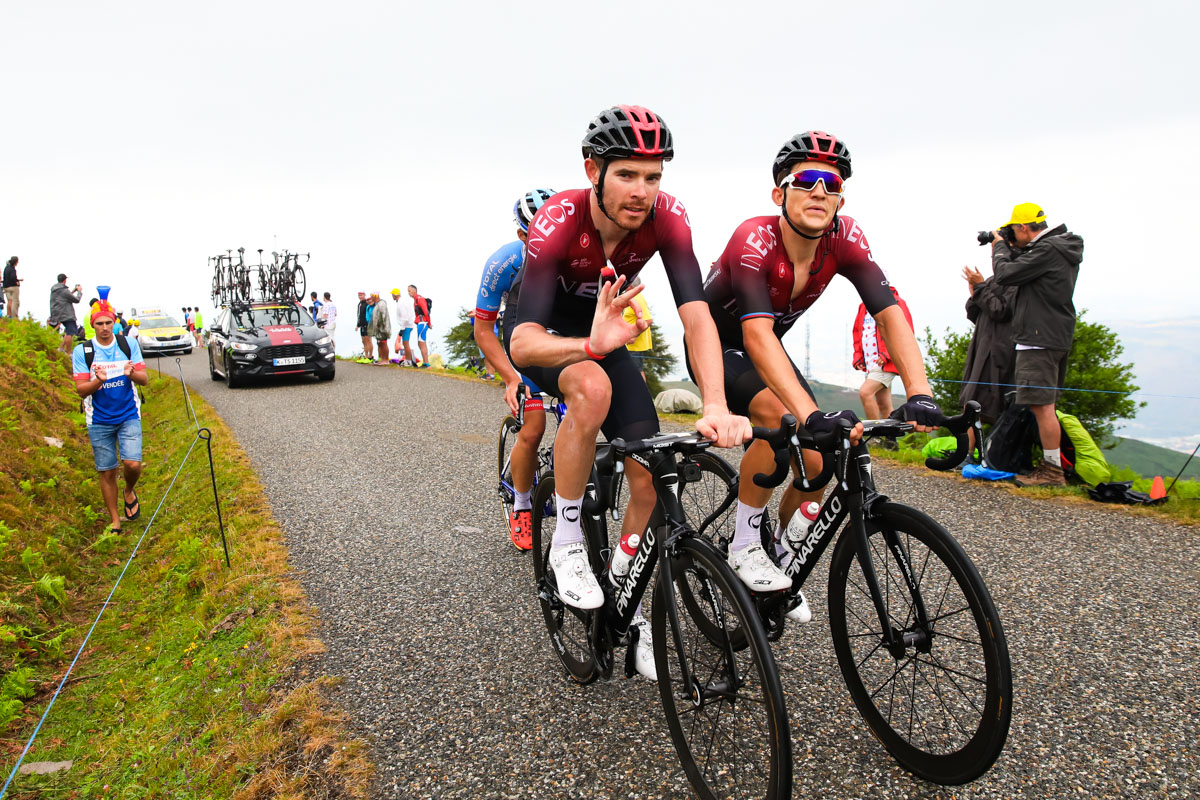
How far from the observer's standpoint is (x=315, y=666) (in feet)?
11.9

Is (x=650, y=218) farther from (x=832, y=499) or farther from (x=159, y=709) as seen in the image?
(x=159, y=709)

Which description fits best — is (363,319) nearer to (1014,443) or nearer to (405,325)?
(405,325)

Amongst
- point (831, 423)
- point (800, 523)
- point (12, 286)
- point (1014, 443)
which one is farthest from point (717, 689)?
point (12, 286)

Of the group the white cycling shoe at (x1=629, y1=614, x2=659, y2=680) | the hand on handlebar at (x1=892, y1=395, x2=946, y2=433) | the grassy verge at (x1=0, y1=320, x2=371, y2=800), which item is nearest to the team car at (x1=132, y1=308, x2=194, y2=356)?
the grassy verge at (x1=0, y1=320, x2=371, y2=800)

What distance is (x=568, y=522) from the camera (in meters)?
3.06

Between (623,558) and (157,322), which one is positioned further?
(157,322)

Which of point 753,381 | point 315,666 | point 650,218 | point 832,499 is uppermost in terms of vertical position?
point 650,218

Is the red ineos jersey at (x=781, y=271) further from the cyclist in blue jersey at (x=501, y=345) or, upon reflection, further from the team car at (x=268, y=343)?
the team car at (x=268, y=343)

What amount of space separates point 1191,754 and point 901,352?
1804 millimetres

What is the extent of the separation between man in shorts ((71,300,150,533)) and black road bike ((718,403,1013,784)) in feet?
22.8

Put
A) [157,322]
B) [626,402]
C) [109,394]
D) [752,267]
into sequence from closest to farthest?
[626,402] → [752,267] → [109,394] → [157,322]

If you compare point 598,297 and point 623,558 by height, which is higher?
point 598,297

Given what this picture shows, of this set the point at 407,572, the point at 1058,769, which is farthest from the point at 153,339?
the point at 1058,769

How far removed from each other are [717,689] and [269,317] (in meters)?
16.3
